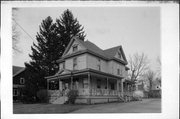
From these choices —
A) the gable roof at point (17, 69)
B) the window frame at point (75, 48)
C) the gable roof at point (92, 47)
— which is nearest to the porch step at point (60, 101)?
the gable roof at point (17, 69)

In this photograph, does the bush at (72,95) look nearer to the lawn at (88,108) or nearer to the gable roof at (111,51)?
the lawn at (88,108)

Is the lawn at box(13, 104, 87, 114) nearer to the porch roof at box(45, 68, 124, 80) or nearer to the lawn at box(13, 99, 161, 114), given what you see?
the lawn at box(13, 99, 161, 114)

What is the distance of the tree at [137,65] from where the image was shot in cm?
539

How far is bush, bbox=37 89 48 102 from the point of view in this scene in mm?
5510

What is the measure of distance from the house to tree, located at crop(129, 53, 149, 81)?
0.17m

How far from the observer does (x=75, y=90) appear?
18.9ft

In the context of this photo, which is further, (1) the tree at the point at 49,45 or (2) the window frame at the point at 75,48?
(2) the window frame at the point at 75,48

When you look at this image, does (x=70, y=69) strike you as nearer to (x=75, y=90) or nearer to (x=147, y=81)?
(x=75, y=90)

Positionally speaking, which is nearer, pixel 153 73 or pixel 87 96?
pixel 153 73

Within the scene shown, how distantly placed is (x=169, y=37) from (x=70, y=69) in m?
2.73

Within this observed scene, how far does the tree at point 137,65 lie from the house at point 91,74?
17cm

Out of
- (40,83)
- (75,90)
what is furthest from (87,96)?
(40,83)

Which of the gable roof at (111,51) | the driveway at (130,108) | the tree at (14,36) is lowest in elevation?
the driveway at (130,108)

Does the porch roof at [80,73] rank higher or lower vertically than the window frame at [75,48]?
lower
